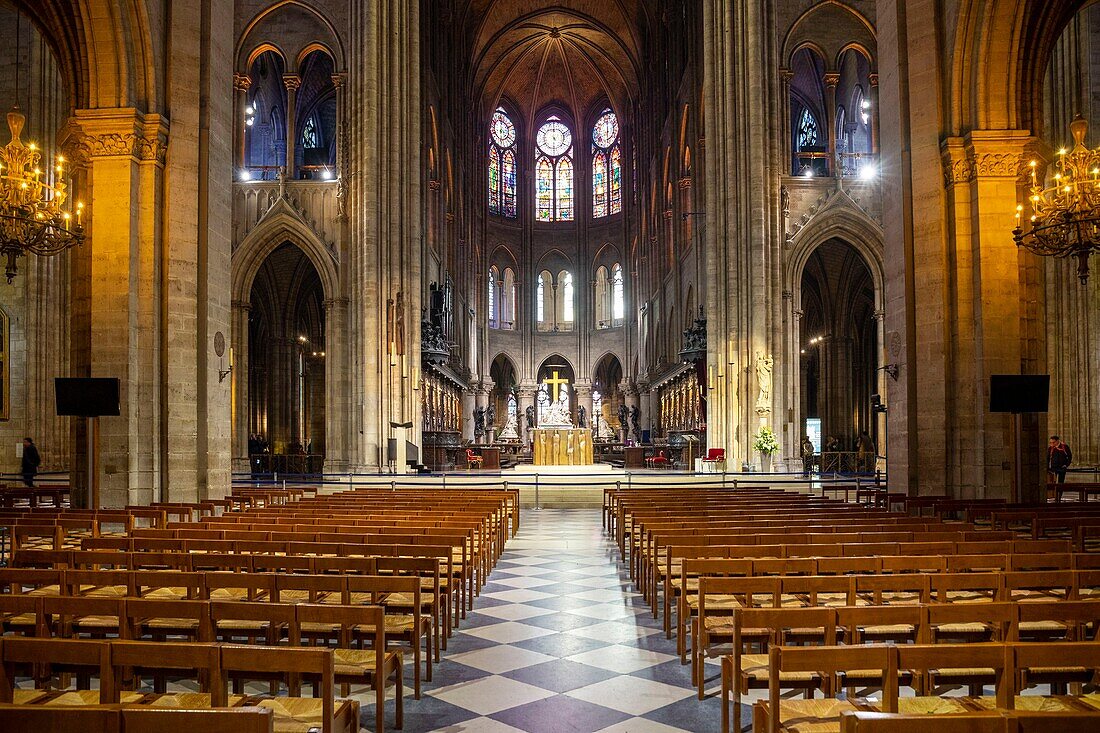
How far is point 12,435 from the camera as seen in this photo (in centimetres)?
2234

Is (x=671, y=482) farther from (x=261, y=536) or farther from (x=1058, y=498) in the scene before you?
(x=261, y=536)

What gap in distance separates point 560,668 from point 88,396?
311 inches

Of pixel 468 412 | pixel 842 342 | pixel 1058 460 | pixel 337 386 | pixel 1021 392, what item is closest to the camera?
pixel 1021 392

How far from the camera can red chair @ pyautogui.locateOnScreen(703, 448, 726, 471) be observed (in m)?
25.6

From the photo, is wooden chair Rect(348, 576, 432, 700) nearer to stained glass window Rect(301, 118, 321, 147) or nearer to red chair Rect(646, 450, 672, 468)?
red chair Rect(646, 450, 672, 468)

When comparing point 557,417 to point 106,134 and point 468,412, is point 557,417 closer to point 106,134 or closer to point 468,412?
point 468,412

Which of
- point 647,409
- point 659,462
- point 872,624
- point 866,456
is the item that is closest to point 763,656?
point 872,624

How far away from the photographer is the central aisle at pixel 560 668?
4875mm

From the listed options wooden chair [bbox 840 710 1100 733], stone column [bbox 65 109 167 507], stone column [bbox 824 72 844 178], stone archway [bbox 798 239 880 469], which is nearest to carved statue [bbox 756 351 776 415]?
stone column [bbox 824 72 844 178]

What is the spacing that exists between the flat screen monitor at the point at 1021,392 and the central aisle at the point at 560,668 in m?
5.85

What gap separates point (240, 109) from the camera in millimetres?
28172

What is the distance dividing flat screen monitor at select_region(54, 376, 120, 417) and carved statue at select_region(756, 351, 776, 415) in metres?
18.5

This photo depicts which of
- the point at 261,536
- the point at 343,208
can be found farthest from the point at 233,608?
the point at 343,208

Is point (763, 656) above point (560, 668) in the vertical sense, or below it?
above
